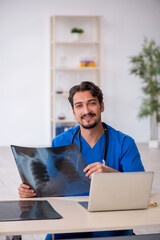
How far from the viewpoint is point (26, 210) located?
1.54 meters

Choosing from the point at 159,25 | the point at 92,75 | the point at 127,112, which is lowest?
the point at 127,112

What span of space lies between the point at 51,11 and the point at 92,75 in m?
1.54

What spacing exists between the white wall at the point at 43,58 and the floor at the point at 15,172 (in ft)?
2.58

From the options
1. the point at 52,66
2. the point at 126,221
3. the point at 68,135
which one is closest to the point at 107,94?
the point at 52,66

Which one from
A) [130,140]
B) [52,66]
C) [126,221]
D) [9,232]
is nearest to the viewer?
[9,232]

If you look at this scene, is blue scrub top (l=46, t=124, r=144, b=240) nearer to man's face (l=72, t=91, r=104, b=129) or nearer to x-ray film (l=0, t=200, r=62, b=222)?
man's face (l=72, t=91, r=104, b=129)

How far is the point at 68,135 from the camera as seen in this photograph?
85.5 inches

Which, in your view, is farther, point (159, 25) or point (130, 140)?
point (159, 25)

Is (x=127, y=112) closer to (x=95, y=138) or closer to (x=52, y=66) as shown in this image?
(x=52, y=66)

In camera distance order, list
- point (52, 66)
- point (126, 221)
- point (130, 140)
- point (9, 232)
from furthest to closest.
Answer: point (52, 66)
point (130, 140)
point (126, 221)
point (9, 232)

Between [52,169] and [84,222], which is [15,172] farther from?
[84,222]

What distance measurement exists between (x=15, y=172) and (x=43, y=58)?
3500 millimetres

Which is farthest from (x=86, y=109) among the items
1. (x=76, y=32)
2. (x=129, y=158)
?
(x=76, y=32)

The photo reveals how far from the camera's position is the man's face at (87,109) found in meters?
2.06
